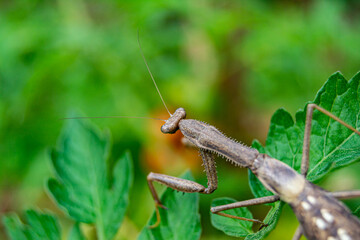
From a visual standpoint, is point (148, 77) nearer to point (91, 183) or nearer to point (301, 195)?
point (91, 183)

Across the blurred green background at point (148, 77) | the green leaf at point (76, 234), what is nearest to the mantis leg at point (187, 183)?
the green leaf at point (76, 234)

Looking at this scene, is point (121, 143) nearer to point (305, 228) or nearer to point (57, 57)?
point (57, 57)

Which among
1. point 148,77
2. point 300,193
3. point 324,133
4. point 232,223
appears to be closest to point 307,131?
point 324,133

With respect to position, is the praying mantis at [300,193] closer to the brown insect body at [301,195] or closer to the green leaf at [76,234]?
the brown insect body at [301,195]

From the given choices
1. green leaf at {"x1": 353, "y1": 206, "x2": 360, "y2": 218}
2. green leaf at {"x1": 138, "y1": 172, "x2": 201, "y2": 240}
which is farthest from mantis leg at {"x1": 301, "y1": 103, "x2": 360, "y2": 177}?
green leaf at {"x1": 138, "y1": 172, "x2": 201, "y2": 240}

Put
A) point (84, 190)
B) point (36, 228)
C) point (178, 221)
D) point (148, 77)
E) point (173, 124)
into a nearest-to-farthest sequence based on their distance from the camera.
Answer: point (178, 221) < point (36, 228) < point (84, 190) < point (173, 124) < point (148, 77)

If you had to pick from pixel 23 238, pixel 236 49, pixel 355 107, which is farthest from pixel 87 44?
pixel 355 107

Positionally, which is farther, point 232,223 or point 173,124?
point 173,124
